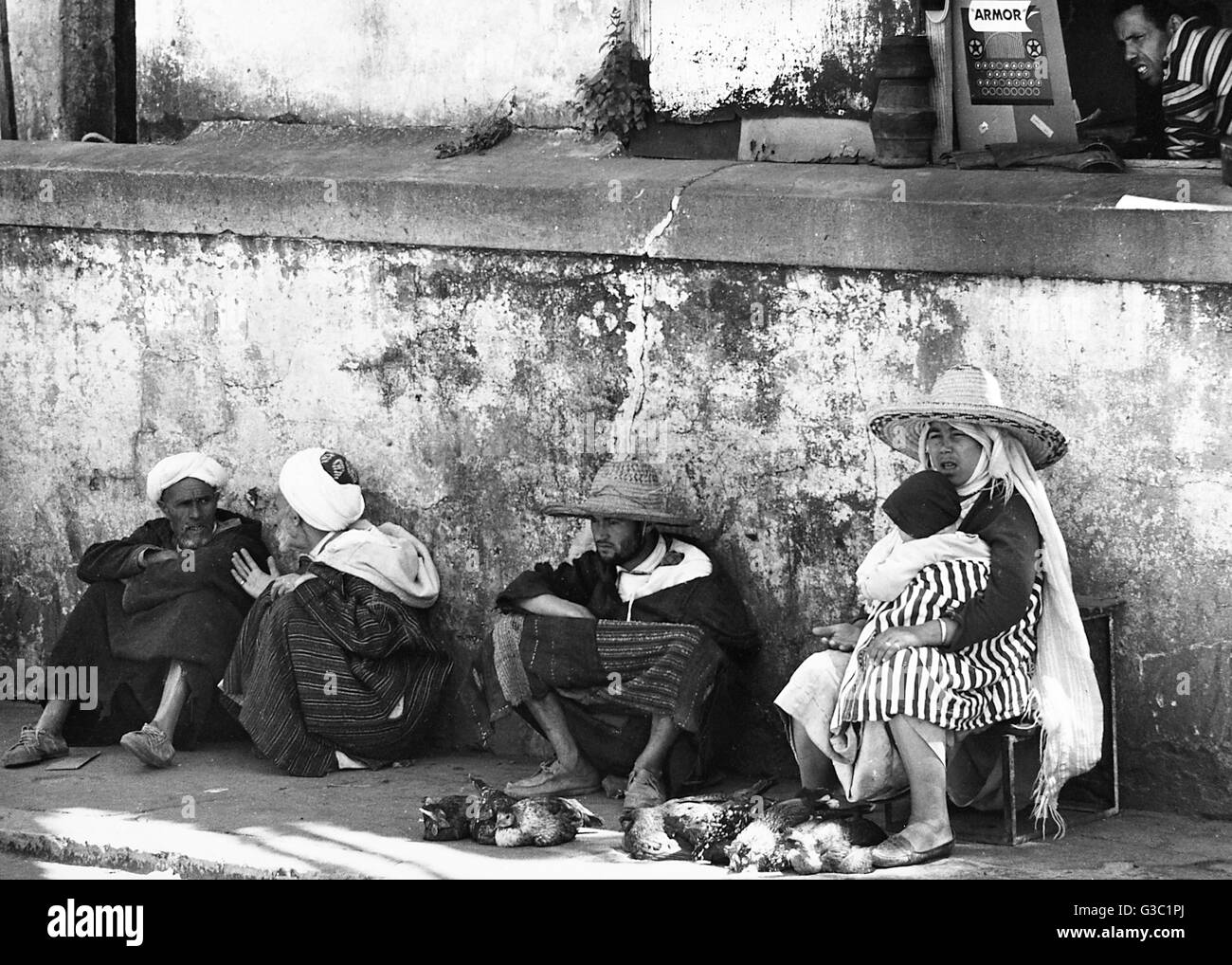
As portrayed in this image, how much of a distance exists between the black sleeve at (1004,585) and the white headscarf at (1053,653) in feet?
0.27

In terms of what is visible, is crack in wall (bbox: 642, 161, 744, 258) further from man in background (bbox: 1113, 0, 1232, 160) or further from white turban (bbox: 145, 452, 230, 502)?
white turban (bbox: 145, 452, 230, 502)

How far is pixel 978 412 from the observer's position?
553cm

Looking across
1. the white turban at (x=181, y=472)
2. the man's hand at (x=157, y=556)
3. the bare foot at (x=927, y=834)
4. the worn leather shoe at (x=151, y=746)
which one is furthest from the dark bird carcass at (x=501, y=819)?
the white turban at (x=181, y=472)

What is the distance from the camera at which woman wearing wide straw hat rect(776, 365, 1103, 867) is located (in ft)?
17.8

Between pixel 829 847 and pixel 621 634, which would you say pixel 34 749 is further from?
pixel 829 847

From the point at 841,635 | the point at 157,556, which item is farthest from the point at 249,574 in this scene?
the point at 841,635

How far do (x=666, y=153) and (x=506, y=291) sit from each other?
0.73m

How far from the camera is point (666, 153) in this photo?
684 cm

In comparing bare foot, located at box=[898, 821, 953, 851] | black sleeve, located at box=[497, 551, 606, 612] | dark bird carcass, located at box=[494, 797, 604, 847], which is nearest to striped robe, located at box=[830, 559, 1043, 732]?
bare foot, located at box=[898, 821, 953, 851]

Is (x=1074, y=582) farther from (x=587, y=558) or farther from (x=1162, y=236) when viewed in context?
(x=587, y=558)

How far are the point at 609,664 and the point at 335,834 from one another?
97 centimetres

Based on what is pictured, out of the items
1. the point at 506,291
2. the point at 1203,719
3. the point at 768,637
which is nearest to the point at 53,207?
the point at 506,291

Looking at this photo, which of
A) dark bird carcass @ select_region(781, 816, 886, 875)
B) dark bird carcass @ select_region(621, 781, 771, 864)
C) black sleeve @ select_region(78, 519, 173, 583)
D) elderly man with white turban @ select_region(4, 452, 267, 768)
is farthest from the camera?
black sleeve @ select_region(78, 519, 173, 583)

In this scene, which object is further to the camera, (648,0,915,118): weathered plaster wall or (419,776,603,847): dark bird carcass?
(648,0,915,118): weathered plaster wall
